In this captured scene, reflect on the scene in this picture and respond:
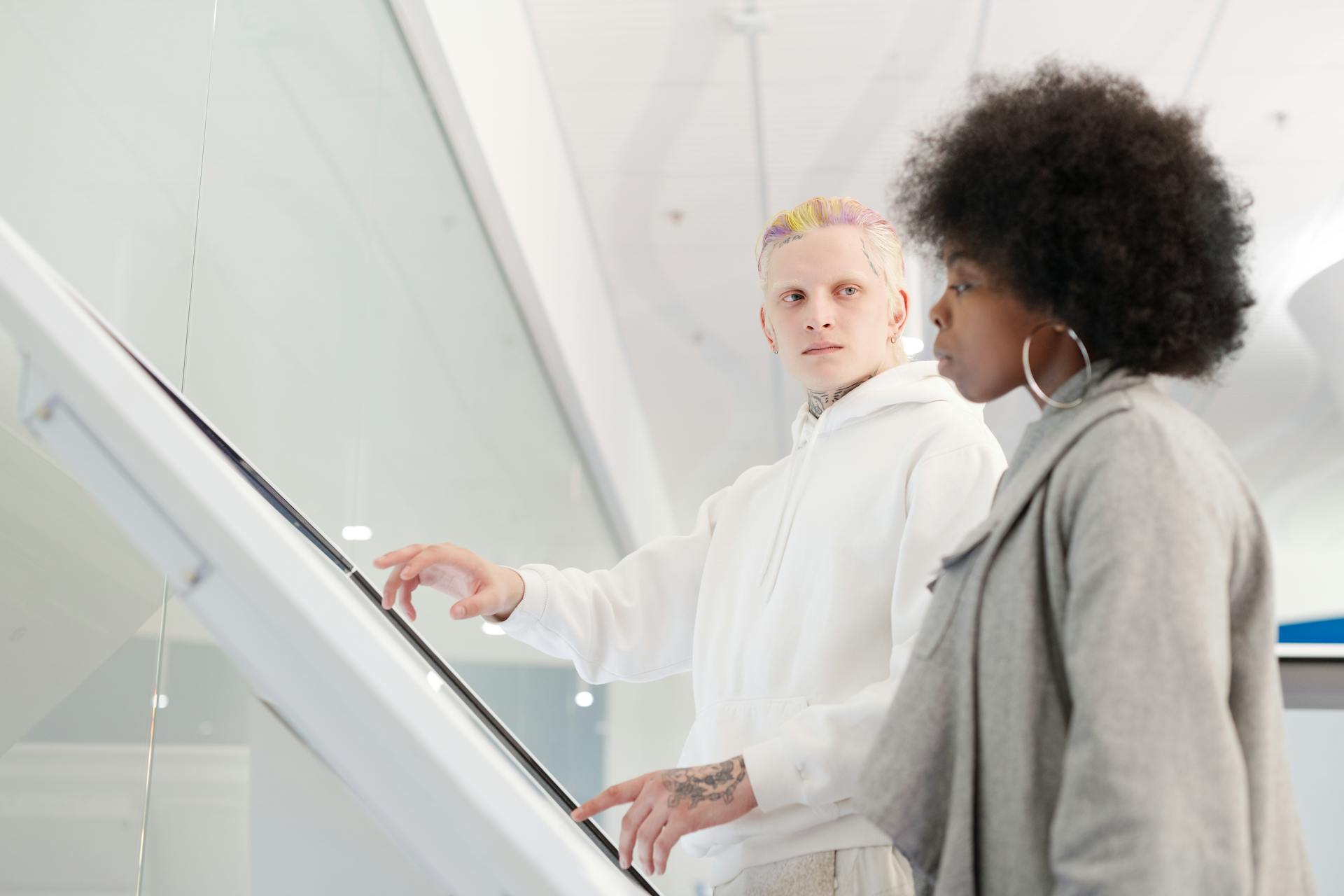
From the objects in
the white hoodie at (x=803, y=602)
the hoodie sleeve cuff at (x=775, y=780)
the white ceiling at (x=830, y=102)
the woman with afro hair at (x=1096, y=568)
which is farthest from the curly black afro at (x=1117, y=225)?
the white ceiling at (x=830, y=102)

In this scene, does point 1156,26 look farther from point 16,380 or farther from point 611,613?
point 16,380

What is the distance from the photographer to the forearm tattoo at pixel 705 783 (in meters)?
1.04

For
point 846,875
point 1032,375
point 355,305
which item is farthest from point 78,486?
point 355,305

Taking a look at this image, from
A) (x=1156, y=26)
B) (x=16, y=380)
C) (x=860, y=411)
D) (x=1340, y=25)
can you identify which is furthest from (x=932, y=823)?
(x=1340, y=25)

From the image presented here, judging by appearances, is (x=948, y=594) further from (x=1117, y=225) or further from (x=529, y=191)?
(x=529, y=191)

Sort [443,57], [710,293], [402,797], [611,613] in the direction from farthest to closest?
→ [710,293] → [443,57] → [611,613] → [402,797]

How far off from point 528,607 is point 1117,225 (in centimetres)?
85

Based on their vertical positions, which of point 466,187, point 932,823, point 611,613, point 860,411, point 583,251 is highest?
point 583,251

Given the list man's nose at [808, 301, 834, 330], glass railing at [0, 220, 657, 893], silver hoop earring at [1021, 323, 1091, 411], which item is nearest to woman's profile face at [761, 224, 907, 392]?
man's nose at [808, 301, 834, 330]

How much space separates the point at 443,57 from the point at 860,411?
2545 mm

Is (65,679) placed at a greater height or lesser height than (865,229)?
lesser

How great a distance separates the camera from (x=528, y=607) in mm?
1449

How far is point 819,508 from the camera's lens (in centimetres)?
134

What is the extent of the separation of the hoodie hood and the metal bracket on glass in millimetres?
755
